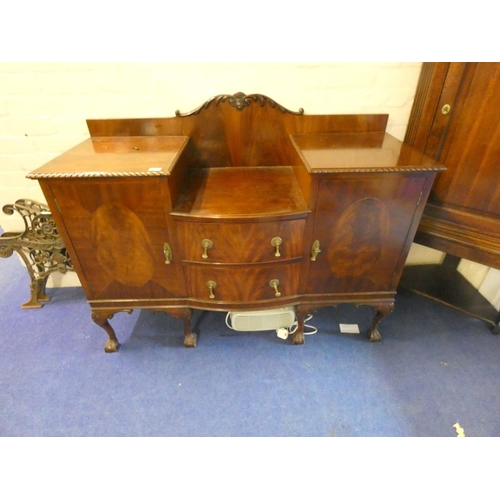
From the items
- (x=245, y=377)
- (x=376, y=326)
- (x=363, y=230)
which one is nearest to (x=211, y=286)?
(x=245, y=377)

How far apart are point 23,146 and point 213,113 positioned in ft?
2.81

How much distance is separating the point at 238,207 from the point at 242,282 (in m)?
0.29

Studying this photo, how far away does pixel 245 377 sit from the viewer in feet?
4.02

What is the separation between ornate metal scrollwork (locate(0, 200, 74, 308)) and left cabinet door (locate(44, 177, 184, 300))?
53 centimetres

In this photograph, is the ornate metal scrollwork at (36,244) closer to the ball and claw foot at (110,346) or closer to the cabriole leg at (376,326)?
the ball and claw foot at (110,346)

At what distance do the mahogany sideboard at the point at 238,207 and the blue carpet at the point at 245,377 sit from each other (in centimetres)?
18

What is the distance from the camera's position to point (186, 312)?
118 centimetres

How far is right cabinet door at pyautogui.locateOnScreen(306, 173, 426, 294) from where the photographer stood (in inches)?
35.7

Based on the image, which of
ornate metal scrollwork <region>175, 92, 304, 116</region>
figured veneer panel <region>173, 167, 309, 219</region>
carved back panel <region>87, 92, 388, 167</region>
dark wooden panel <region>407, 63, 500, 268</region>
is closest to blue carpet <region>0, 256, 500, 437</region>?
dark wooden panel <region>407, 63, 500, 268</region>

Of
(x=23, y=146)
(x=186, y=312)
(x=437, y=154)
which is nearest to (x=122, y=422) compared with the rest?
(x=186, y=312)

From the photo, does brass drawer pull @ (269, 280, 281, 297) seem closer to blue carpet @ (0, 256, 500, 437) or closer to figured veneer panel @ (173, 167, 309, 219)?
figured veneer panel @ (173, 167, 309, 219)

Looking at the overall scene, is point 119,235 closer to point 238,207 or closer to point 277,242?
point 238,207

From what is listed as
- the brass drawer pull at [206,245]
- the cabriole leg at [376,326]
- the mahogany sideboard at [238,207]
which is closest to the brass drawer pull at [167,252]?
the mahogany sideboard at [238,207]
